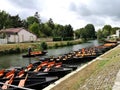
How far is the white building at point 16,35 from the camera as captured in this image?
69.9 m

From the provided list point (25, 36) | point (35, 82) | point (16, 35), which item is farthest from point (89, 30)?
point (35, 82)

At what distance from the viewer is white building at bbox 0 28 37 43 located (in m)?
69.9

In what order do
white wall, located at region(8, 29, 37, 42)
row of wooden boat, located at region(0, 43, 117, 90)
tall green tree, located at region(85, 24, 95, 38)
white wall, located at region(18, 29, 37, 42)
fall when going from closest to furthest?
row of wooden boat, located at region(0, 43, 117, 90)
white wall, located at region(8, 29, 37, 42)
white wall, located at region(18, 29, 37, 42)
tall green tree, located at region(85, 24, 95, 38)

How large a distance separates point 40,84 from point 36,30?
256 feet

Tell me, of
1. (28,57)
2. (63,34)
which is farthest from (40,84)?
(63,34)

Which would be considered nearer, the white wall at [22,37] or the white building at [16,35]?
the white building at [16,35]

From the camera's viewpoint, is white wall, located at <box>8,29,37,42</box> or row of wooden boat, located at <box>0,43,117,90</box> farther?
white wall, located at <box>8,29,37,42</box>

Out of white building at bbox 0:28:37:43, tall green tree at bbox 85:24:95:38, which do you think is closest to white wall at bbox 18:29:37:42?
white building at bbox 0:28:37:43

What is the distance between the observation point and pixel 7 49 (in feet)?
165

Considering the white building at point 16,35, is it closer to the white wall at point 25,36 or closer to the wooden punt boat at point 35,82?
the white wall at point 25,36

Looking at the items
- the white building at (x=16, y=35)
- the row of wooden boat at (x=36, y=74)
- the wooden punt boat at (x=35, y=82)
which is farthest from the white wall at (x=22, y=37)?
the wooden punt boat at (x=35, y=82)

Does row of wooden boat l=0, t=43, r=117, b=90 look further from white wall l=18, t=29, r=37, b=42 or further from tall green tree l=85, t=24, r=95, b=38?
tall green tree l=85, t=24, r=95, b=38

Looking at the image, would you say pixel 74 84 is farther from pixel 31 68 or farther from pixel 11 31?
pixel 11 31

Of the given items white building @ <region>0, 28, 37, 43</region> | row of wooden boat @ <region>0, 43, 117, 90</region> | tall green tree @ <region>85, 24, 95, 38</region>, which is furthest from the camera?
tall green tree @ <region>85, 24, 95, 38</region>
